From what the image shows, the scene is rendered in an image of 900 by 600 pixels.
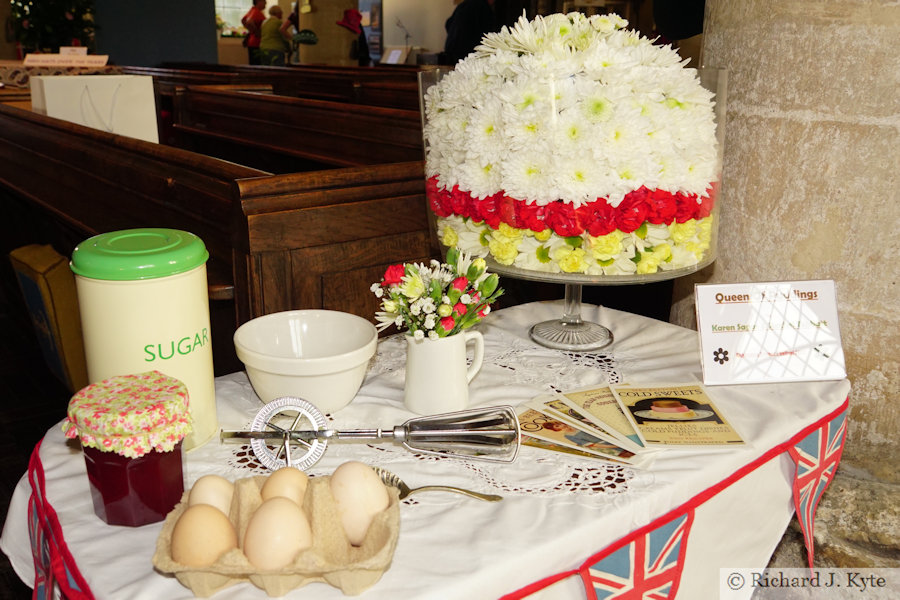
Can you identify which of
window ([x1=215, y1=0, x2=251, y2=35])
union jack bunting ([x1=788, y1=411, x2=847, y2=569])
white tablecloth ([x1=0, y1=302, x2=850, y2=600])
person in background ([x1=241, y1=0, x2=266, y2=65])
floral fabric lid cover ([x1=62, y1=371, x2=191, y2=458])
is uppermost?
window ([x1=215, y1=0, x2=251, y2=35])

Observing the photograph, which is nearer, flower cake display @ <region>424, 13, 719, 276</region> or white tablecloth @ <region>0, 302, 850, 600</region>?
white tablecloth @ <region>0, 302, 850, 600</region>

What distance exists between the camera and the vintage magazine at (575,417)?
118 cm

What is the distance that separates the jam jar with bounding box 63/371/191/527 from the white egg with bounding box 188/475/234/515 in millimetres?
56

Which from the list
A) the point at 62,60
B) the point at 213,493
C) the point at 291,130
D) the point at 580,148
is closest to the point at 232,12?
the point at 62,60

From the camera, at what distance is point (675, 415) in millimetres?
1267

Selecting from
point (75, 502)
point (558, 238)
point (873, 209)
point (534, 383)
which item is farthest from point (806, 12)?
point (75, 502)

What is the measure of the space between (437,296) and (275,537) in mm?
503

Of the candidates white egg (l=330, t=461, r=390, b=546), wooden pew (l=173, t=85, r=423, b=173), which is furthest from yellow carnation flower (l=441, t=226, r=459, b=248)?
wooden pew (l=173, t=85, r=423, b=173)

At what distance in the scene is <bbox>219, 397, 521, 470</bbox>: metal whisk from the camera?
42.6 inches

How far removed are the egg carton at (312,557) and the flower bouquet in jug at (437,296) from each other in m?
0.37

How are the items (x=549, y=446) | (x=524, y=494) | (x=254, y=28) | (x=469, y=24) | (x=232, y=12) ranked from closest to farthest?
(x=524, y=494)
(x=549, y=446)
(x=469, y=24)
(x=254, y=28)
(x=232, y=12)

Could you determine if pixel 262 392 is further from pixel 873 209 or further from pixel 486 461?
pixel 873 209

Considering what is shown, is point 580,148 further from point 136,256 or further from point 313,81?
point 313,81

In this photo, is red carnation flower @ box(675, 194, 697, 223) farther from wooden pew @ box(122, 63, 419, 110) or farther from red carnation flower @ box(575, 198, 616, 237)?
wooden pew @ box(122, 63, 419, 110)
